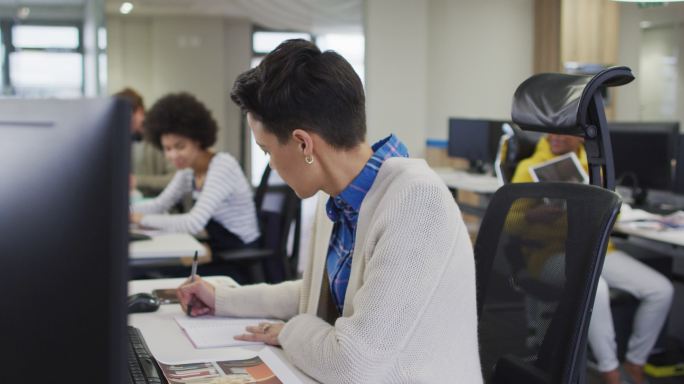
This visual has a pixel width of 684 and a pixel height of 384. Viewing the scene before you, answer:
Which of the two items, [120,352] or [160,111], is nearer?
[120,352]

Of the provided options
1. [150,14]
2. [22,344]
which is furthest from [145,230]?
[150,14]

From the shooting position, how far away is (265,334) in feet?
5.67

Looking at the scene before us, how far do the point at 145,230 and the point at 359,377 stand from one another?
8.16ft

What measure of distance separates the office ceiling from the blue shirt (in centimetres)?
649

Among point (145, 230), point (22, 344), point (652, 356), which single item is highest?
point (22, 344)

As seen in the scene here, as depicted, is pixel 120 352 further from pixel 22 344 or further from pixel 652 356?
pixel 652 356

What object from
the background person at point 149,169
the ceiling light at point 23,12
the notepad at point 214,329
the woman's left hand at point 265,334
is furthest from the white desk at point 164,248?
the ceiling light at point 23,12

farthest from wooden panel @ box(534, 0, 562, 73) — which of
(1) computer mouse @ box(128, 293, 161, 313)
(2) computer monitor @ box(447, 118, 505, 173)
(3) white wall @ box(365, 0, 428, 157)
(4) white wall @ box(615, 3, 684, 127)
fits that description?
(1) computer mouse @ box(128, 293, 161, 313)

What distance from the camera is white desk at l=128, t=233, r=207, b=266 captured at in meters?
3.16

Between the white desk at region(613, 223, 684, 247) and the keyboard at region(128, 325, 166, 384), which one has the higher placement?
the keyboard at region(128, 325, 166, 384)

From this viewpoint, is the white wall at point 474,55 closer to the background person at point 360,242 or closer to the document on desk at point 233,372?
the background person at point 360,242

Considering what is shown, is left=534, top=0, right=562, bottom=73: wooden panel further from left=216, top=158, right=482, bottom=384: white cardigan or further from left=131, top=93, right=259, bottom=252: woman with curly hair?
left=216, top=158, right=482, bottom=384: white cardigan

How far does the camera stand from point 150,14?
775 centimetres

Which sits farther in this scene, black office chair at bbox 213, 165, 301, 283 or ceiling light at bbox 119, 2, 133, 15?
ceiling light at bbox 119, 2, 133, 15
